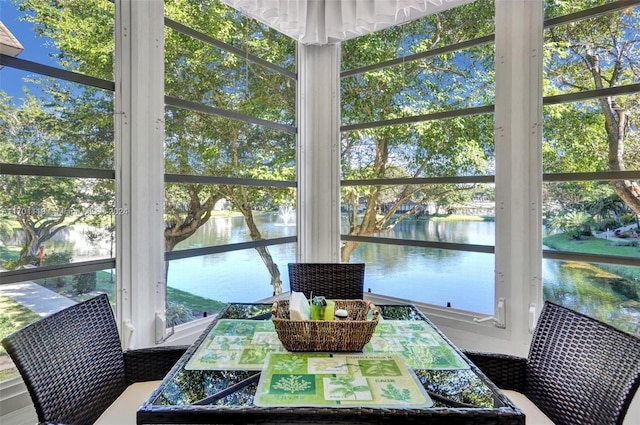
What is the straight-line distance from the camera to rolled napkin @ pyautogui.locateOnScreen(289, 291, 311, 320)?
1291 mm

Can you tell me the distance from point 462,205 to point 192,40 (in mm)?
2086

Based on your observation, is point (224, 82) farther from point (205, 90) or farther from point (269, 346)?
point (269, 346)

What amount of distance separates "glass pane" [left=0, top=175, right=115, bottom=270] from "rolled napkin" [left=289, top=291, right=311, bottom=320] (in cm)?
108

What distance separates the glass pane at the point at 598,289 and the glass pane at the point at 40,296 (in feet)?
8.20

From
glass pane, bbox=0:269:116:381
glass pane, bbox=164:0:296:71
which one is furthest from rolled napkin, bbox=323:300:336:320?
glass pane, bbox=164:0:296:71

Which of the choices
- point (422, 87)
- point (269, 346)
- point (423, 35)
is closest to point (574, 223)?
point (422, 87)

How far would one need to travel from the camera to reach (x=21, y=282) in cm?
152

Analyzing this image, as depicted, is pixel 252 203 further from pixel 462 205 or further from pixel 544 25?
pixel 544 25

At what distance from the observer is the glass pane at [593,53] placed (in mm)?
1832

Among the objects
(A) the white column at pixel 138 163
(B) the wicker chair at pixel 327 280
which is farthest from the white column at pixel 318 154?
(A) the white column at pixel 138 163

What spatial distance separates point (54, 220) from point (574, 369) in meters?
2.31

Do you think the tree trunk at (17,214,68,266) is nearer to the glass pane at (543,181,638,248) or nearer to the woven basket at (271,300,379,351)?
the woven basket at (271,300,379,351)

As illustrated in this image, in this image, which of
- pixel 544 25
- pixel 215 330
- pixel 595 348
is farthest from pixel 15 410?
pixel 544 25

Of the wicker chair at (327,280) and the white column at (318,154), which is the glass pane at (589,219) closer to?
the wicker chair at (327,280)
